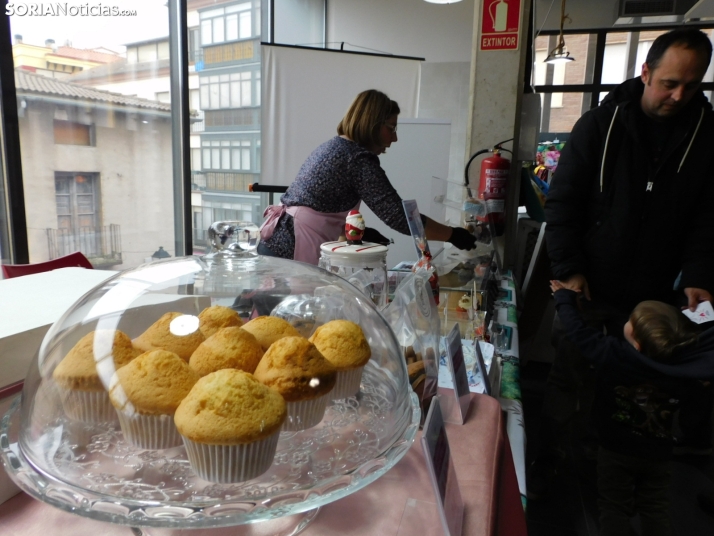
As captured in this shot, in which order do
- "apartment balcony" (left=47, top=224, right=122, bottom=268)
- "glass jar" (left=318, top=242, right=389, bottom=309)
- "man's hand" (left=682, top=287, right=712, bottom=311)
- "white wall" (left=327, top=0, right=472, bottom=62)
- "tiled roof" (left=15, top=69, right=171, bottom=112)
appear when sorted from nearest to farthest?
"glass jar" (left=318, top=242, right=389, bottom=309), "man's hand" (left=682, top=287, right=712, bottom=311), "tiled roof" (left=15, top=69, right=171, bottom=112), "apartment balcony" (left=47, top=224, right=122, bottom=268), "white wall" (left=327, top=0, right=472, bottom=62)

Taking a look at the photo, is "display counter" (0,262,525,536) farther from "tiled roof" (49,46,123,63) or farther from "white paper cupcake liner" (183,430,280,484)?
"tiled roof" (49,46,123,63)

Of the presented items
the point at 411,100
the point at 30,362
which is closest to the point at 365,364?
the point at 30,362

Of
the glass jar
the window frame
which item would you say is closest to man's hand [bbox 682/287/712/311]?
the glass jar

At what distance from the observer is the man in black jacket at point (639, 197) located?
1672mm

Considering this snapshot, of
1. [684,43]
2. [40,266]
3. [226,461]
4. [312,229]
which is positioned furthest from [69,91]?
[226,461]

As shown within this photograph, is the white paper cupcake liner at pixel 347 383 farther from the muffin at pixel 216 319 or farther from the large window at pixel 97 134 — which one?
the large window at pixel 97 134

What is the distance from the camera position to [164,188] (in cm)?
407

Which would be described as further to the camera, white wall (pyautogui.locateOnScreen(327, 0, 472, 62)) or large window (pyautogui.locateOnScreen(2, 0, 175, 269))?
white wall (pyautogui.locateOnScreen(327, 0, 472, 62))

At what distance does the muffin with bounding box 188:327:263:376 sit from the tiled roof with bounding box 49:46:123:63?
9.93ft

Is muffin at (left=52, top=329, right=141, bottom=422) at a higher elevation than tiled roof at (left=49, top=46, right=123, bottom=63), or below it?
below

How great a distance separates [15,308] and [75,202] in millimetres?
2901

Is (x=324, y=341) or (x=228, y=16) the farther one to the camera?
(x=228, y=16)

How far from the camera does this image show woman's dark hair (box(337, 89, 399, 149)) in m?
1.92

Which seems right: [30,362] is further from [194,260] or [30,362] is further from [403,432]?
[403,432]
